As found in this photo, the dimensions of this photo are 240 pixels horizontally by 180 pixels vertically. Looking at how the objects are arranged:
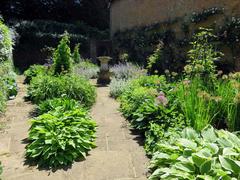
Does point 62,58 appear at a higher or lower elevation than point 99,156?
higher

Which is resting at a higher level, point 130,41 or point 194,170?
point 130,41

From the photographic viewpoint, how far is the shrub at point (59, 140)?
3.86 m

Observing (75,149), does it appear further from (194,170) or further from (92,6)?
(92,6)

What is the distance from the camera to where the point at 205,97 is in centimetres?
413

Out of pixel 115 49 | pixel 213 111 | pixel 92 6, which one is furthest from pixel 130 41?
pixel 213 111

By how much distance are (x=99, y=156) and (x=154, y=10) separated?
32.8ft

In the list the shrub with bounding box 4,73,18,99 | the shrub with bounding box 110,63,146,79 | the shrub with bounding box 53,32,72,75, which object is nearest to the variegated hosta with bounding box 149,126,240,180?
the shrub with bounding box 53,32,72,75

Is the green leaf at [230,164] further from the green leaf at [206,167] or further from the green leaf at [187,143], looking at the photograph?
the green leaf at [187,143]

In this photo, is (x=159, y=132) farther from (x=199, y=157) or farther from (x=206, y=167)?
(x=206, y=167)

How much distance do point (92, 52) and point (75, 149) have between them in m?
13.1

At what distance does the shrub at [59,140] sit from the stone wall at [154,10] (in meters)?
5.90

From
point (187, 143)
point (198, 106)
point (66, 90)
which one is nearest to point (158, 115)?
point (198, 106)

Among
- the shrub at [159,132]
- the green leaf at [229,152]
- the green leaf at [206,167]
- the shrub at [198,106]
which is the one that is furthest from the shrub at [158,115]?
the green leaf at [206,167]

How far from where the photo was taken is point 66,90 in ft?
21.8
